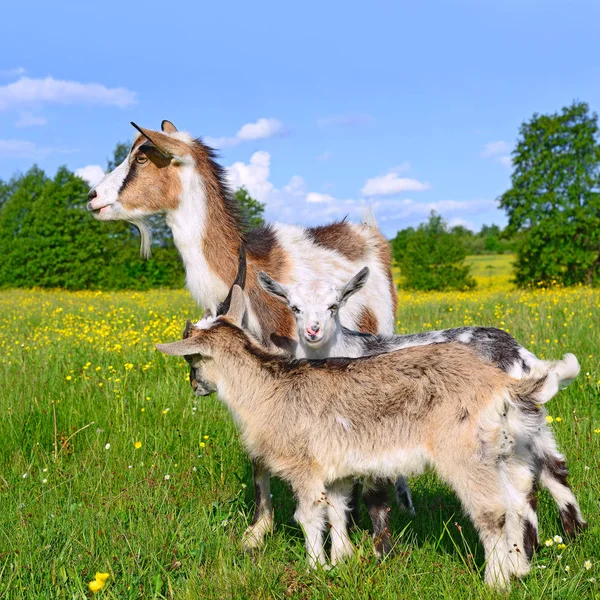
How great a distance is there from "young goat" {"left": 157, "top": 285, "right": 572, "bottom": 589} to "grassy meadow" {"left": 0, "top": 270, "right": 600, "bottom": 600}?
0.30 m

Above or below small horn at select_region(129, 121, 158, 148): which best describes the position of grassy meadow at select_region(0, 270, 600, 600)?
below

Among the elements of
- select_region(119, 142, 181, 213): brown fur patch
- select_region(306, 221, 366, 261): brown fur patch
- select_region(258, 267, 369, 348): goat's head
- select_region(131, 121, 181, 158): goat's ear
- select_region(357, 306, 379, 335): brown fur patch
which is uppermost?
select_region(131, 121, 181, 158): goat's ear

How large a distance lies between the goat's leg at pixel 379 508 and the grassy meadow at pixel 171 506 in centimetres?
10

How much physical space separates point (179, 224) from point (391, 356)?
73.9 inches

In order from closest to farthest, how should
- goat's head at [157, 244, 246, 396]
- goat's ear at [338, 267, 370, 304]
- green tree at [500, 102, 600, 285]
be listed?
goat's head at [157, 244, 246, 396] < goat's ear at [338, 267, 370, 304] < green tree at [500, 102, 600, 285]

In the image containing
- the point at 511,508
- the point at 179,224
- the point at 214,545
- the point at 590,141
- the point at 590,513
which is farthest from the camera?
the point at 590,141

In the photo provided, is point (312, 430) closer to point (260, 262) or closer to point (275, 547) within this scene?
point (275, 547)

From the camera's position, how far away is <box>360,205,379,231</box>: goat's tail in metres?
6.31

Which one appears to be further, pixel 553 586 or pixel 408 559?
pixel 408 559

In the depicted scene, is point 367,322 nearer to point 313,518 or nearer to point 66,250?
point 313,518

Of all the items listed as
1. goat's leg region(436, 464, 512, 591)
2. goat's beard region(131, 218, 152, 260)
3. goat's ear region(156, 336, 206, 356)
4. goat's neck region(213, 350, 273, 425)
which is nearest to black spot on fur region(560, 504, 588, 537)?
goat's leg region(436, 464, 512, 591)

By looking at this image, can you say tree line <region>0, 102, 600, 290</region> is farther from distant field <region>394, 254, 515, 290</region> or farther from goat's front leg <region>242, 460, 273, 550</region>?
goat's front leg <region>242, 460, 273, 550</region>

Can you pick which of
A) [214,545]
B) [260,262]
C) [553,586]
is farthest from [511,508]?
[260,262]

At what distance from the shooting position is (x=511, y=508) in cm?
341
